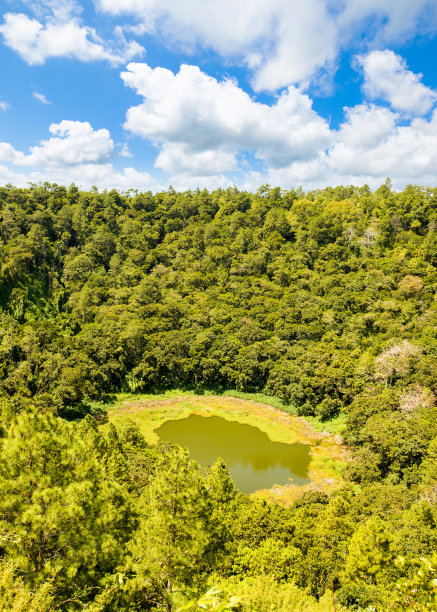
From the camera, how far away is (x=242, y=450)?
93.2ft

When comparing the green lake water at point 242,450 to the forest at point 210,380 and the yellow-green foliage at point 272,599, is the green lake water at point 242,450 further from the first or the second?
the yellow-green foliage at point 272,599

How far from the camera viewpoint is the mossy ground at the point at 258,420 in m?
23.8

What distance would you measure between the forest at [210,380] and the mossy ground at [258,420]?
1579mm

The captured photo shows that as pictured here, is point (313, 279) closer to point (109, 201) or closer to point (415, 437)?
point (415, 437)

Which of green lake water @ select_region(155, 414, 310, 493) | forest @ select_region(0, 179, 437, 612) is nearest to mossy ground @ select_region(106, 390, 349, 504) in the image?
green lake water @ select_region(155, 414, 310, 493)

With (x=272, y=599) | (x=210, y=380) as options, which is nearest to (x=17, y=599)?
(x=272, y=599)

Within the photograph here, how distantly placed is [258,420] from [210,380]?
9.68 meters

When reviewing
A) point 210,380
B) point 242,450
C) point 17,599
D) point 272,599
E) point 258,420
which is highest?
point 17,599

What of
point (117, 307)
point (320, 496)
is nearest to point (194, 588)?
point (320, 496)

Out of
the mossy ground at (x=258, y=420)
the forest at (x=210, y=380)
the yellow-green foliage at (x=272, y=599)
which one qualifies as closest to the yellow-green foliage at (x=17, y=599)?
the forest at (x=210, y=380)

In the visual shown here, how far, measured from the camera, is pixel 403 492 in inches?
729

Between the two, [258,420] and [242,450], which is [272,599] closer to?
[242,450]

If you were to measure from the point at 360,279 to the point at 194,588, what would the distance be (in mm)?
46395

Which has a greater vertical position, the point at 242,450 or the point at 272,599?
the point at 272,599
